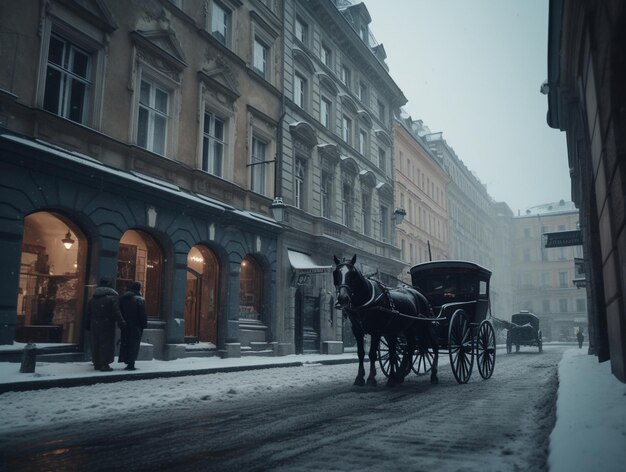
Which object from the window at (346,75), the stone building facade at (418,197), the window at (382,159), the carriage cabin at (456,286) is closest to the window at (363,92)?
the window at (346,75)

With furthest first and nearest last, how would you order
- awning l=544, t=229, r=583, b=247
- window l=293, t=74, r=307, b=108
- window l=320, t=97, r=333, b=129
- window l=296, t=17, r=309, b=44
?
1. window l=320, t=97, r=333, b=129
2. window l=296, t=17, r=309, b=44
3. window l=293, t=74, r=307, b=108
4. awning l=544, t=229, r=583, b=247

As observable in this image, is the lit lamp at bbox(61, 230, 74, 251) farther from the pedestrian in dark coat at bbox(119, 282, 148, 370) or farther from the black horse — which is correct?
the black horse

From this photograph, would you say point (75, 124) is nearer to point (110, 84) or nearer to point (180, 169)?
point (110, 84)

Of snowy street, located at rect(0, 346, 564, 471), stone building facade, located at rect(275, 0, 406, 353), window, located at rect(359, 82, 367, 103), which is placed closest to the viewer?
snowy street, located at rect(0, 346, 564, 471)

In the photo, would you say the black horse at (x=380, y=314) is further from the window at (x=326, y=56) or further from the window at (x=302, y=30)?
the window at (x=326, y=56)

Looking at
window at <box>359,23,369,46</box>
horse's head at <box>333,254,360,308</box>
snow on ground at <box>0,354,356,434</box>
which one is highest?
window at <box>359,23,369,46</box>

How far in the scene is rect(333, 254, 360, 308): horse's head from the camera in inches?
304

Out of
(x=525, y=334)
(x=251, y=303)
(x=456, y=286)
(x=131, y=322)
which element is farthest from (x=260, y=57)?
(x=525, y=334)

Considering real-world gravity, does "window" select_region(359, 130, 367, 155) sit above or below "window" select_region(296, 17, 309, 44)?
below

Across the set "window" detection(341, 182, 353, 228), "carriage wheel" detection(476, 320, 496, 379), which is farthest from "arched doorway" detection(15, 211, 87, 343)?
"window" detection(341, 182, 353, 228)

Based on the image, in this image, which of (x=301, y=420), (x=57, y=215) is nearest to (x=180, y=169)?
(x=57, y=215)

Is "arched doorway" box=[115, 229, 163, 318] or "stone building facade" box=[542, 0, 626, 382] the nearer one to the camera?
"stone building facade" box=[542, 0, 626, 382]

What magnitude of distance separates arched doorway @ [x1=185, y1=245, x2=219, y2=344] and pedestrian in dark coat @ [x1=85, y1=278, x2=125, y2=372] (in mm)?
5124

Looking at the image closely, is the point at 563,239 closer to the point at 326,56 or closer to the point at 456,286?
the point at 456,286
